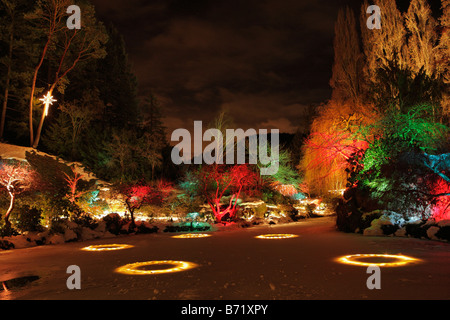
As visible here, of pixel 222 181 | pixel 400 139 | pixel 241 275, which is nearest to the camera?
pixel 241 275

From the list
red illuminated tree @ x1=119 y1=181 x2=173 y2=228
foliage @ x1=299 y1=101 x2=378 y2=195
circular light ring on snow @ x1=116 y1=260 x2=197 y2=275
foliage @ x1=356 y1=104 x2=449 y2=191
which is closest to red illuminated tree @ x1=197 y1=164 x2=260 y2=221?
red illuminated tree @ x1=119 y1=181 x2=173 y2=228

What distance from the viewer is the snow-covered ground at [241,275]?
13.8 feet

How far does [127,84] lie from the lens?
98.3 feet

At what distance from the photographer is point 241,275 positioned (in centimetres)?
535

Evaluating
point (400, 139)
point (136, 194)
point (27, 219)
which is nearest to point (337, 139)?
point (400, 139)

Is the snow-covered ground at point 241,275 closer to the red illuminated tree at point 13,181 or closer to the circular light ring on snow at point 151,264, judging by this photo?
the circular light ring on snow at point 151,264

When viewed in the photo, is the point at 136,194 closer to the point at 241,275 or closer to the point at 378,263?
the point at 241,275

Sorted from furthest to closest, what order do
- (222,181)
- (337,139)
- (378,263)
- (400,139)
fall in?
1. (222,181)
2. (337,139)
3. (400,139)
4. (378,263)

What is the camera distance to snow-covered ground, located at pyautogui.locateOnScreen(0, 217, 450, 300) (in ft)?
13.8

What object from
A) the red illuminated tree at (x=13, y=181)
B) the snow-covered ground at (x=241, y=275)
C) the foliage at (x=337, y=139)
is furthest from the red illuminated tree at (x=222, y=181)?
the snow-covered ground at (x=241, y=275)

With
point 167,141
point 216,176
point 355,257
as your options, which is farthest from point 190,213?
point 167,141

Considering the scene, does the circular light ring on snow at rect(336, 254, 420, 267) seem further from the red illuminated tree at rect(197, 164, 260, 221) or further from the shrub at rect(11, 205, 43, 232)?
the red illuminated tree at rect(197, 164, 260, 221)
